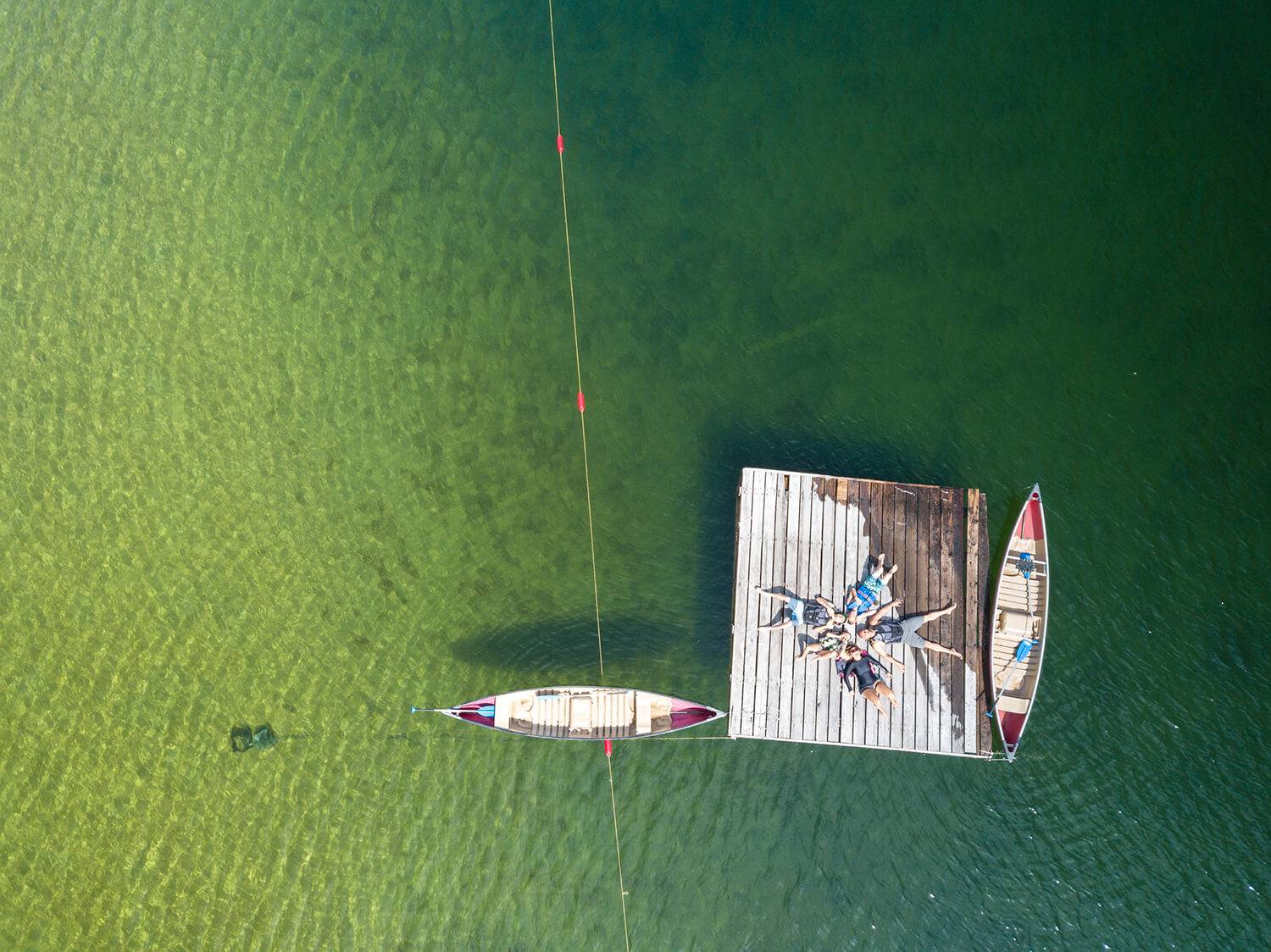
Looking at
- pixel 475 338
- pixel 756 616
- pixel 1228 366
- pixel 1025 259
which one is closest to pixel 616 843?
pixel 756 616

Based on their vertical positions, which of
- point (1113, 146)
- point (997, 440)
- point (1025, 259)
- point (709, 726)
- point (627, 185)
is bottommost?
point (709, 726)

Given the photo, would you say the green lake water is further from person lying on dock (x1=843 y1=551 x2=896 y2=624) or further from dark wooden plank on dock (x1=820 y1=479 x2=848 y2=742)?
person lying on dock (x1=843 y1=551 x2=896 y2=624)

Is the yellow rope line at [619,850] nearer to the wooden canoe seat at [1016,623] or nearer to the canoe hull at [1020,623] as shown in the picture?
the canoe hull at [1020,623]

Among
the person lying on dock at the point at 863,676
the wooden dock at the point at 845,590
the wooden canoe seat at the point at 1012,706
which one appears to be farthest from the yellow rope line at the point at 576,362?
the wooden canoe seat at the point at 1012,706

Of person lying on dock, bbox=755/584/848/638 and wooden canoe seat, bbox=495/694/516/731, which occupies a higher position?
person lying on dock, bbox=755/584/848/638

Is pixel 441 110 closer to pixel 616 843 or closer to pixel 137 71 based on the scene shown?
pixel 137 71

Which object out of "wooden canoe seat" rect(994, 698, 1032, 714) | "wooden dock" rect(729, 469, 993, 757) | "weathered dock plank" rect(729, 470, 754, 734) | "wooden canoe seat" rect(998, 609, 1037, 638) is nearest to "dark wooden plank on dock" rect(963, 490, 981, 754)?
"wooden dock" rect(729, 469, 993, 757)
